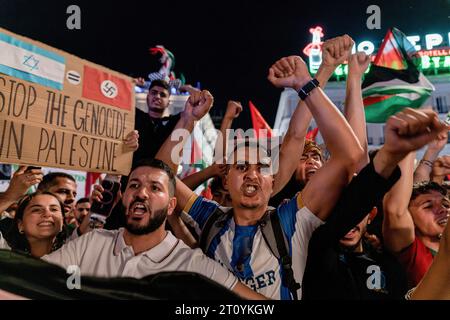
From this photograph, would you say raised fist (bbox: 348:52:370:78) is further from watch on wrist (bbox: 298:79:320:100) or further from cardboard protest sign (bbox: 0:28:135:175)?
cardboard protest sign (bbox: 0:28:135:175)

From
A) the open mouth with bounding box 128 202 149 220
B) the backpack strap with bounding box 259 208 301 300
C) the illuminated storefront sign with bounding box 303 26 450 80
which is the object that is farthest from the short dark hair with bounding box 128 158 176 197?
the illuminated storefront sign with bounding box 303 26 450 80

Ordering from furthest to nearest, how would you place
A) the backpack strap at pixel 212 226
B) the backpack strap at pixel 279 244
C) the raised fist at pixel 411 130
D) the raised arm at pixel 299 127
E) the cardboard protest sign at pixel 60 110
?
the cardboard protest sign at pixel 60 110, the raised arm at pixel 299 127, the backpack strap at pixel 212 226, the backpack strap at pixel 279 244, the raised fist at pixel 411 130

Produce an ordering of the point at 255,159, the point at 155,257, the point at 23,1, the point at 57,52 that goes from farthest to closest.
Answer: the point at 23,1
the point at 57,52
the point at 255,159
the point at 155,257

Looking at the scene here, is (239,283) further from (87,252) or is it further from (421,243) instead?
(421,243)

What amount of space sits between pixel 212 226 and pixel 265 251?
35 centimetres

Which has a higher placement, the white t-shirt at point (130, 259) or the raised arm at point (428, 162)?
the raised arm at point (428, 162)

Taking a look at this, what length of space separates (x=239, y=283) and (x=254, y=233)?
271mm

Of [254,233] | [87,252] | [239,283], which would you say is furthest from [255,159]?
[87,252]

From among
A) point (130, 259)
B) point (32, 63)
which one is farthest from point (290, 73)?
point (32, 63)

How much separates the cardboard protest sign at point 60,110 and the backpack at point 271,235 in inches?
35.5

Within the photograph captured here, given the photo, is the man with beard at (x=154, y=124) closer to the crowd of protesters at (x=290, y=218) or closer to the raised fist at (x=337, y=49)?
the crowd of protesters at (x=290, y=218)

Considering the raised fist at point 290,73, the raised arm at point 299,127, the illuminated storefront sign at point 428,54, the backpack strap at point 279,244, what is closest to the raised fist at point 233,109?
the raised arm at point 299,127

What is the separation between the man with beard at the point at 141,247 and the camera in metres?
2.08
